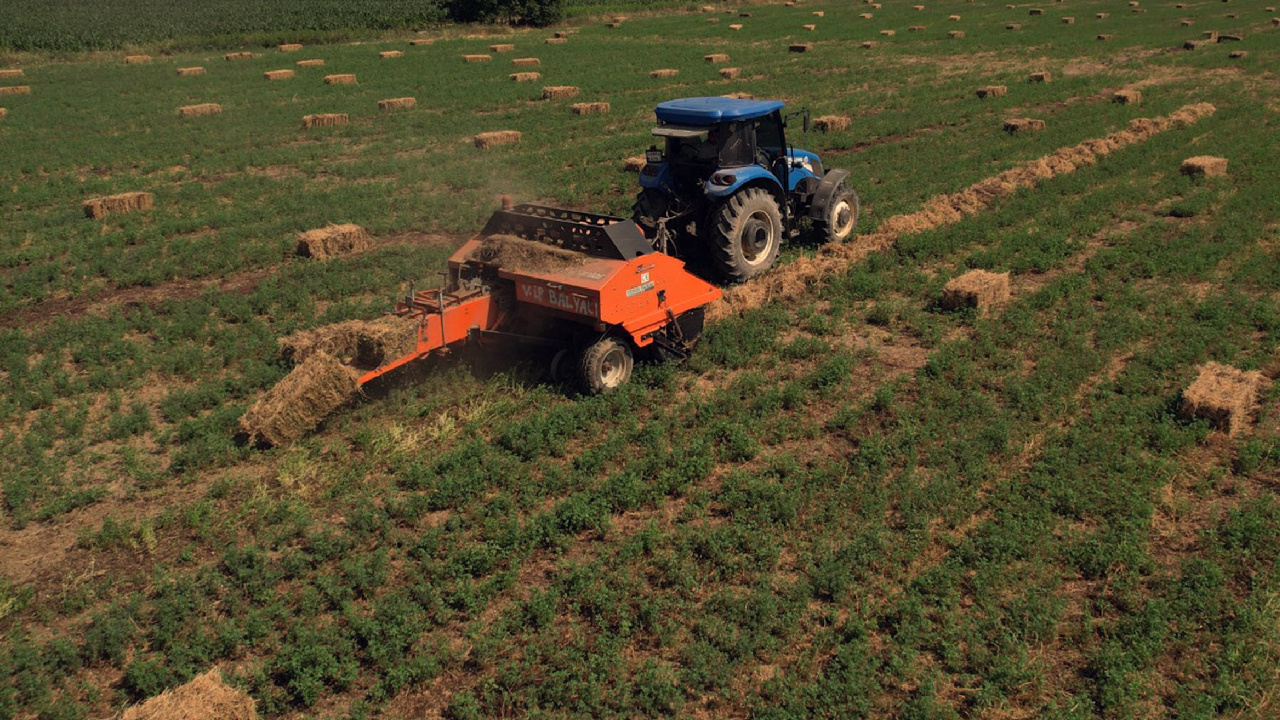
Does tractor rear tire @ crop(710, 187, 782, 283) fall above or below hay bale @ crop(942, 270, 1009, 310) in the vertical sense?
above

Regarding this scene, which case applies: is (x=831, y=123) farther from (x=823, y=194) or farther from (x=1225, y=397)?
(x=1225, y=397)

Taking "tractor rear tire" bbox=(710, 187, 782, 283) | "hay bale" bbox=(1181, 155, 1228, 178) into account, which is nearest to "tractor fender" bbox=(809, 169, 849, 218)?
"tractor rear tire" bbox=(710, 187, 782, 283)

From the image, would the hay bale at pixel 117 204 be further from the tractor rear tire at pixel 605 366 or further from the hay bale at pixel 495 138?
the tractor rear tire at pixel 605 366

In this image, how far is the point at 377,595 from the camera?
262 inches

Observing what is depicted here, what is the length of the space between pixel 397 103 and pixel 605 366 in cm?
1836

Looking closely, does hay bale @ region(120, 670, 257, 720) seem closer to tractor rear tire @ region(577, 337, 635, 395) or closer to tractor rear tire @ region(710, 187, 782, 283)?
tractor rear tire @ region(577, 337, 635, 395)

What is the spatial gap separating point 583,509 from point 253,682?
9.02 feet

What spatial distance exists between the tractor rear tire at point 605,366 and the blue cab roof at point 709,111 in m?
3.59

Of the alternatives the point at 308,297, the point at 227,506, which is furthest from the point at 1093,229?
the point at 227,506

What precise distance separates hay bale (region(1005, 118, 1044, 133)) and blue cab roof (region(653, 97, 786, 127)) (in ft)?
36.5

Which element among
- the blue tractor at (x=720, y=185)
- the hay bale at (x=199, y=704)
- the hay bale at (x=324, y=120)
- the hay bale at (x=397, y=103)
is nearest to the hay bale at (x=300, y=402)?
the hay bale at (x=199, y=704)

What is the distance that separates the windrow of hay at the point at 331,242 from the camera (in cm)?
1395

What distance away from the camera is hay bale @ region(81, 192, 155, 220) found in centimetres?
1591

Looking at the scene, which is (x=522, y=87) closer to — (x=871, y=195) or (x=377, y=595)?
(x=871, y=195)
